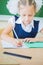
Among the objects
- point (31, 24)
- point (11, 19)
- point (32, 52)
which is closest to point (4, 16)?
point (11, 19)

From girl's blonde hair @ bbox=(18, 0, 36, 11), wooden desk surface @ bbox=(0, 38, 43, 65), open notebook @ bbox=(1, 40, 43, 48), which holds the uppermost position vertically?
girl's blonde hair @ bbox=(18, 0, 36, 11)

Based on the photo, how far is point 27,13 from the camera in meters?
1.09

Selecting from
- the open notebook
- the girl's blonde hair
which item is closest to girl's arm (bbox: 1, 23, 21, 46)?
the open notebook

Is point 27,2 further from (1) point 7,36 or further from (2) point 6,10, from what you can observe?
(1) point 7,36

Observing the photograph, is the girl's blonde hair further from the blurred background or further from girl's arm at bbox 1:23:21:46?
girl's arm at bbox 1:23:21:46

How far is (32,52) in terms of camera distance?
3.33 feet

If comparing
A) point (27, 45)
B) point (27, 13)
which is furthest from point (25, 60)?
point (27, 13)

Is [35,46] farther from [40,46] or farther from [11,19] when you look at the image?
[11,19]

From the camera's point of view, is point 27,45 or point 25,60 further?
point 27,45

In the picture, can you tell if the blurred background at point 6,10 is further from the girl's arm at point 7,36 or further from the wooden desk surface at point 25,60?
the wooden desk surface at point 25,60

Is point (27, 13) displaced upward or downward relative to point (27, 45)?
upward

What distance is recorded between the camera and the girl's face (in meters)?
1.08

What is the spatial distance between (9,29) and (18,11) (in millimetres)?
133

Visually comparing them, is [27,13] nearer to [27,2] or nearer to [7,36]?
[27,2]
